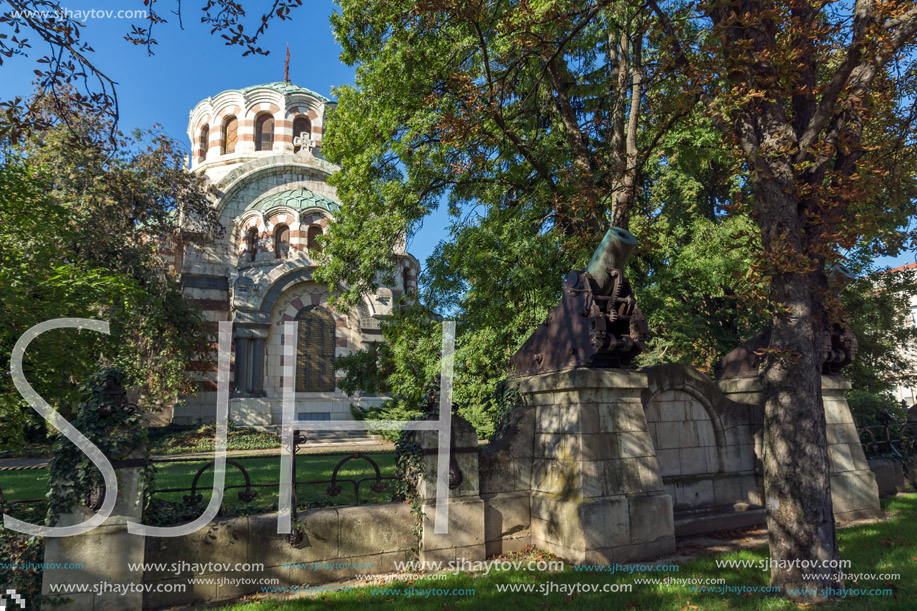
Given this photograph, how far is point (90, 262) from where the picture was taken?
15445 mm

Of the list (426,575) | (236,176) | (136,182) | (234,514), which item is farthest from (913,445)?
(236,176)

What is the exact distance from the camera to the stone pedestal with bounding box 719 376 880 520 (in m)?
8.67

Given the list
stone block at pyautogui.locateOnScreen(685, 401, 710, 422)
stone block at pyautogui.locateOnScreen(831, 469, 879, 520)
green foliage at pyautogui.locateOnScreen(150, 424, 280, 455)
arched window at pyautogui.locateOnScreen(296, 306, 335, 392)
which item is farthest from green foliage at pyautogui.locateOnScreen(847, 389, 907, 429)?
arched window at pyautogui.locateOnScreen(296, 306, 335, 392)

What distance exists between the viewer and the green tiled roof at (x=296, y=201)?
26.2 m

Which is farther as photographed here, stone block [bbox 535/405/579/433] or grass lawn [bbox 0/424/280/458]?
grass lawn [bbox 0/424/280/458]

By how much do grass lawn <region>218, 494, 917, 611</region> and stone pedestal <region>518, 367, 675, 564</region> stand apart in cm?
43

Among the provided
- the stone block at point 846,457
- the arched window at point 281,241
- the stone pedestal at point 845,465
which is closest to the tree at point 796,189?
the stone pedestal at point 845,465

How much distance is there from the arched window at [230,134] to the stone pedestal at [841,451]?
28911 millimetres

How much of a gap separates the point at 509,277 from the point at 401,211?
9.10ft

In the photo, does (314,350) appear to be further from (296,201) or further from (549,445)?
(549,445)

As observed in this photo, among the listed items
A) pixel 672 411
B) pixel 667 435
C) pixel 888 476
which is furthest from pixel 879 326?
pixel 667 435

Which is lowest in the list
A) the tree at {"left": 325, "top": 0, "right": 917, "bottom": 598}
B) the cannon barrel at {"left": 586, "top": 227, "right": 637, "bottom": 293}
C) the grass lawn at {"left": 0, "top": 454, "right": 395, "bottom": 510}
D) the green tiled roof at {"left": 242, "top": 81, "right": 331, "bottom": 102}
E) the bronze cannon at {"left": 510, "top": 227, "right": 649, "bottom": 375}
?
the grass lawn at {"left": 0, "top": 454, "right": 395, "bottom": 510}

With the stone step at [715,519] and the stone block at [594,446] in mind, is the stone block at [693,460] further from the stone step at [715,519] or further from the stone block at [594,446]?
the stone block at [594,446]

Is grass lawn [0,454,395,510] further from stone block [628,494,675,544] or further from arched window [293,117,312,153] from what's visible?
arched window [293,117,312,153]
